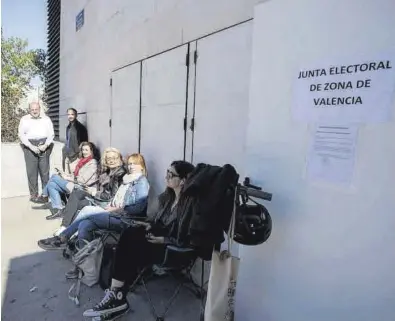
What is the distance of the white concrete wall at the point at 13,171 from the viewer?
5.79 meters

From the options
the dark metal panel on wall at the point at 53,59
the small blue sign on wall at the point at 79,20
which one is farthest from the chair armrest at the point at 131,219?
the dark metal panel on wall at the point at 53,59

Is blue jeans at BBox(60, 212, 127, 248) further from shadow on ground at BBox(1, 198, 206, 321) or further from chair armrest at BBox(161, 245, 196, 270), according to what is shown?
chair armrest at BBox(161, 245, 196, 270)

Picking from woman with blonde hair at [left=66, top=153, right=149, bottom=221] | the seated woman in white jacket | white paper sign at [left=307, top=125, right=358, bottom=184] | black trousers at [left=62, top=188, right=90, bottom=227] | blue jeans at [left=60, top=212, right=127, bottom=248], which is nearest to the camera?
white paper sign at [left=307, top=125, right=358, bottom=184]

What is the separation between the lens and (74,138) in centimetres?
582

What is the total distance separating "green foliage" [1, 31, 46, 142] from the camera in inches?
353

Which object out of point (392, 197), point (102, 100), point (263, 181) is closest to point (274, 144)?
point (263, 181)

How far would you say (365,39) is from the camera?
134 centimetres

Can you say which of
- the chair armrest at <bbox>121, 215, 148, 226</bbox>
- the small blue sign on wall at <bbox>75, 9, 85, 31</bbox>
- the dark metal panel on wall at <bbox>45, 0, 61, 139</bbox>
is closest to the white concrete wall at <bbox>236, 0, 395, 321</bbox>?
the chair armrest at <bbox>121, 215, 148, 226</bbox>

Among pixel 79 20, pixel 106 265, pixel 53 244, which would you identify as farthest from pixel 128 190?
pixel 79 20

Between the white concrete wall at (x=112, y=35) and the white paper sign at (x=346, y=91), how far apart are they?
3.04 feet

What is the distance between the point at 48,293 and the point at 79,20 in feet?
19.0

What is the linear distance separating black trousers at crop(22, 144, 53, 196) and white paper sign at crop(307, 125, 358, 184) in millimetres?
5093

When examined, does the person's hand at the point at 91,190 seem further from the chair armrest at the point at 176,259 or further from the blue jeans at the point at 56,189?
the chair armrest at the point at 176,259

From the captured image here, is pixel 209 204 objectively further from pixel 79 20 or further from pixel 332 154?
pixel 79 20
